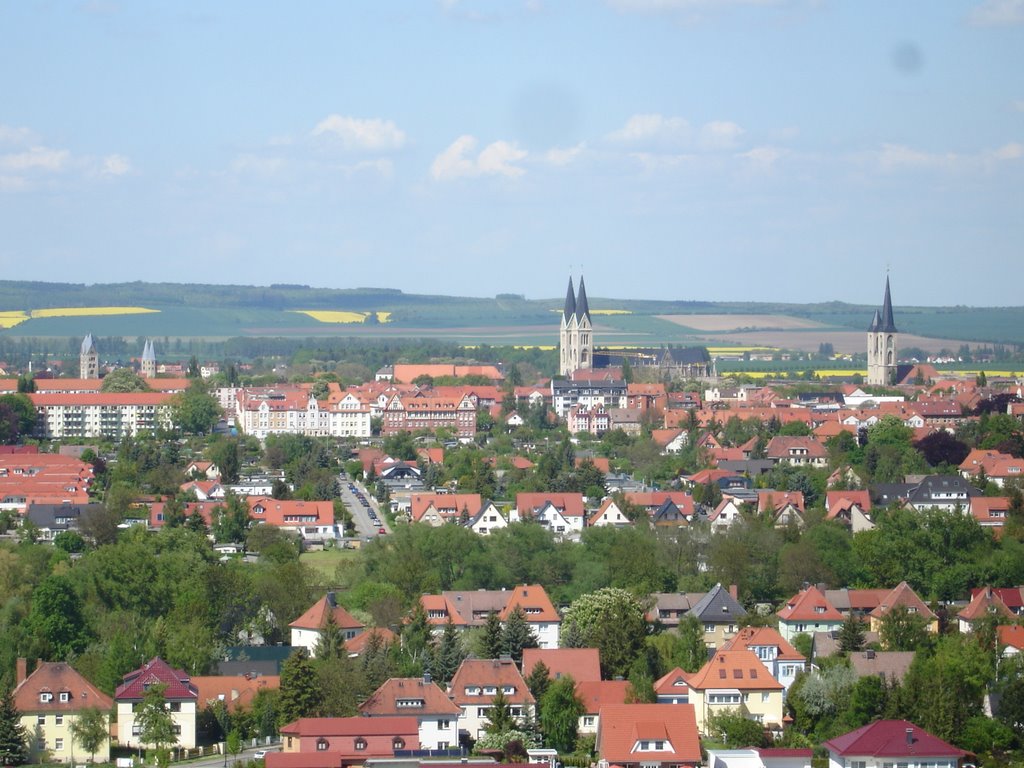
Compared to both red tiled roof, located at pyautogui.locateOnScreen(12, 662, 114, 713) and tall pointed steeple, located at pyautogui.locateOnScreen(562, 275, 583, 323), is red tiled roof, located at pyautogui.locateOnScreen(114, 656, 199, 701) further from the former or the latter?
tall pointed steeple, located at pyautogui.locateOnScreen(562, 275, 583, 323)

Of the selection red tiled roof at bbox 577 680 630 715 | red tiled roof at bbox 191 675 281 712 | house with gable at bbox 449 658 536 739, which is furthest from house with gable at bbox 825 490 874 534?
red tiled roof at bbox 191 675 281 712

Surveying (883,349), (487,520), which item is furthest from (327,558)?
(883,349)

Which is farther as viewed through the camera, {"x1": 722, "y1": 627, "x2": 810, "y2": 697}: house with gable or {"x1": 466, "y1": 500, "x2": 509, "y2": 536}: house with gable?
{"x1": 466, "y1": 500, "x2": 509, "y2": 536}: house with gable

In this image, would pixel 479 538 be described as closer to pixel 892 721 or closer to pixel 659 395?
pixel 892 721

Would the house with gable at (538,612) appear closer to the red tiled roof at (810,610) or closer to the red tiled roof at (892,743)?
the red tiled roof at (810,610)

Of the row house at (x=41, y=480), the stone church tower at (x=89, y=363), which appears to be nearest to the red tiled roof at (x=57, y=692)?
the row house at (x=41, y=480)

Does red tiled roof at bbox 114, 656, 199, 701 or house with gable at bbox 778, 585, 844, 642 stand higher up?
house with gable at bbox 778, 585, 844, 642

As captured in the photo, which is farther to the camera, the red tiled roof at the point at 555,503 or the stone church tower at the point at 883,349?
the stone church tower at the point at 883,349

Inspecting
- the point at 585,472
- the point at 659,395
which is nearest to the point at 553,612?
the point at 585,472
